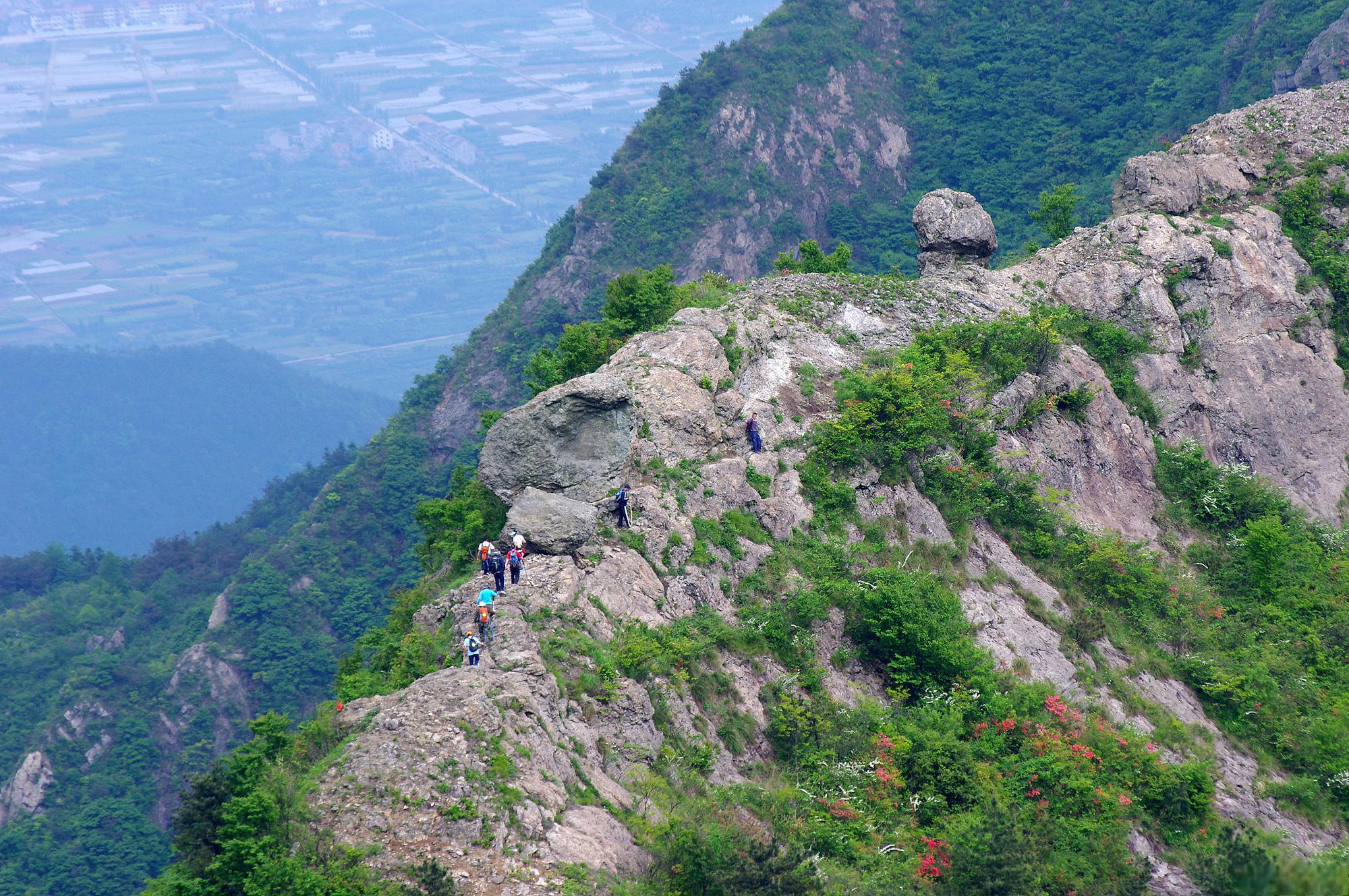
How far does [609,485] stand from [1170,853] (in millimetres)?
16609

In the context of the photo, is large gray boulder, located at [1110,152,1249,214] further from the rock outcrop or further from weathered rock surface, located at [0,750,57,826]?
weathered rock surface, located at [0,750,57,826]

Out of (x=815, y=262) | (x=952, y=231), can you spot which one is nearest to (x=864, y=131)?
(x=815, y=262)

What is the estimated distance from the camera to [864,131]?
139875mm

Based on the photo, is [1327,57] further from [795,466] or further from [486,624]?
[486,624]

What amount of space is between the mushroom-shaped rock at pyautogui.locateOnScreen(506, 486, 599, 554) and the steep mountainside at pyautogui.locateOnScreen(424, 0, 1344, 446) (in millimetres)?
85487

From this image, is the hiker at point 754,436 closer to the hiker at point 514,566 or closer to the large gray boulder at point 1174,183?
the hiker at point 514,566

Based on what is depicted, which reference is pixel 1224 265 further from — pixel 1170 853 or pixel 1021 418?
pixel 1170 853

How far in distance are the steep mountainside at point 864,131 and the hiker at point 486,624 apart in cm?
8963

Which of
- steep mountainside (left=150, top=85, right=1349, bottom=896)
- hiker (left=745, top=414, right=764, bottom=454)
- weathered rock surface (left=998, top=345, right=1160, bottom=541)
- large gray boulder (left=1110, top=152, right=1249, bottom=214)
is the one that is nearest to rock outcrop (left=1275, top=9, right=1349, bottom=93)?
steep mountainside (left=150, top=85, right=1349, bottom=896)

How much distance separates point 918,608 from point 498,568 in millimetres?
11120

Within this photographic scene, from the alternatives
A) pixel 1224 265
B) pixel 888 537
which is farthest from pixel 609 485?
pixel 1224 265

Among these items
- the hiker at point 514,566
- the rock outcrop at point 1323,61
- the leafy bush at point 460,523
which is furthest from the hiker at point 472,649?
the rock outcrop at point 1323,61

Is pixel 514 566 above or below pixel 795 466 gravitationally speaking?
below

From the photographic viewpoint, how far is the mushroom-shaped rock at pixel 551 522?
1224 inches
